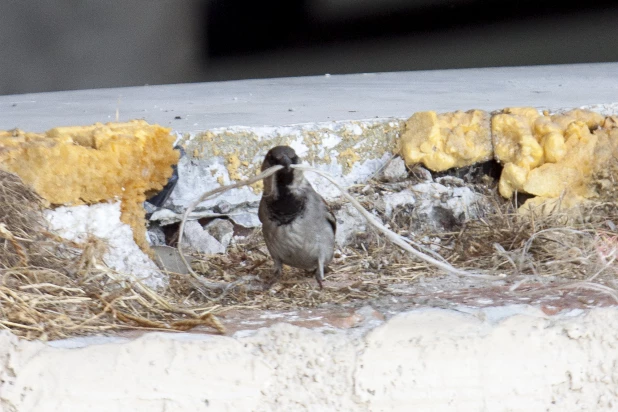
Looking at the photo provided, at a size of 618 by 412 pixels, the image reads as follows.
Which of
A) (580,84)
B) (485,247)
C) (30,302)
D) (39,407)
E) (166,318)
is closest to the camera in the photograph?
(39,407)

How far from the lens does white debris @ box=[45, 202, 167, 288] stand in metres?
2.84

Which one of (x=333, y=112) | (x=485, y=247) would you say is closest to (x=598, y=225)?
(x=485, y=247)

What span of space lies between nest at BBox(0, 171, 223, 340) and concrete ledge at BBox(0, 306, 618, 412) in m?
0.13

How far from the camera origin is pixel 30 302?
225 cm

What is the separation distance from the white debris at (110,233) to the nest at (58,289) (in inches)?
3.5

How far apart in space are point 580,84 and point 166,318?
9.58ft

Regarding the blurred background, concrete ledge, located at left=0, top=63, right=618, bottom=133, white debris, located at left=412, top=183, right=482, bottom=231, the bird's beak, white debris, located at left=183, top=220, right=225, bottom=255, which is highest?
the blurred background

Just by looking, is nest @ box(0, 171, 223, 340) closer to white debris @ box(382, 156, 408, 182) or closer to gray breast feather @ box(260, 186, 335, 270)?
gray breast feather @ box(260, 186, 335, 270)

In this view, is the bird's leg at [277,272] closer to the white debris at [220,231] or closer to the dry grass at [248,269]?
the dry grass at [248,269]

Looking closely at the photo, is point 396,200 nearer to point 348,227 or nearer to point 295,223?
point 348,227

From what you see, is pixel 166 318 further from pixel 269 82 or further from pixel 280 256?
pixel 269 82

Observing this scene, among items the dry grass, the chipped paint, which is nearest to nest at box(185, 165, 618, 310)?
the dry grass

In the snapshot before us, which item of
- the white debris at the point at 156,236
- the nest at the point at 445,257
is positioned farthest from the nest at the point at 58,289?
the white debris at the point at 156,236

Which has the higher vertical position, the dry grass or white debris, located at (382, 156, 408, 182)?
white debris, located at (382, 156, 408, 182)
